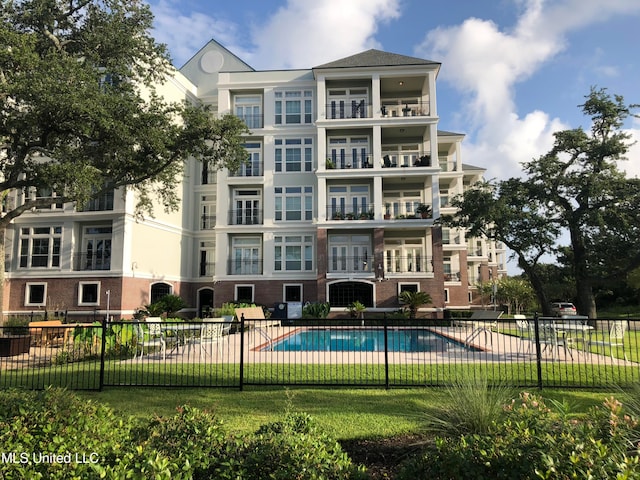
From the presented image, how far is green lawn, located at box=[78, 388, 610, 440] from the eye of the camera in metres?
5.68

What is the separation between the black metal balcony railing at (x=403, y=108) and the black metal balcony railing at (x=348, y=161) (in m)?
3.53

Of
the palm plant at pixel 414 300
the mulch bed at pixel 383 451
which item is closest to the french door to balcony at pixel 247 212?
the palm plant at pixel 414 300

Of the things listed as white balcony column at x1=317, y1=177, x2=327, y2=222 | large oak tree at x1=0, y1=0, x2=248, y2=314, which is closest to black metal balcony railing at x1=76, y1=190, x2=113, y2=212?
large oak tree at x1=0, y1=0, x2=248, y2=314

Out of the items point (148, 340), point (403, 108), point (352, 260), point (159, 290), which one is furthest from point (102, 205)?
point (403, 108)

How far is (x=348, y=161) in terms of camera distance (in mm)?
29766

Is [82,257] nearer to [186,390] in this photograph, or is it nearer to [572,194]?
[186,390]

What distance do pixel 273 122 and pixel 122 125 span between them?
1619cm

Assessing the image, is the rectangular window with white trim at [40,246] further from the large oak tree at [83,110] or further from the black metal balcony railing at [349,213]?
the black metal balcony railing at [349,213]

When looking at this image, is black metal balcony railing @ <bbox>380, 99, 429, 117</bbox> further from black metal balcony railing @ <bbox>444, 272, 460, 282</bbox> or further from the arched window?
the arched window

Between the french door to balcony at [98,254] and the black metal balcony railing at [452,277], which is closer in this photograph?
the french door to balcony at [98,254]

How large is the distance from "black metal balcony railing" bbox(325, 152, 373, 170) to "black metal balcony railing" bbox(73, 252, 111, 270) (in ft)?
49.5

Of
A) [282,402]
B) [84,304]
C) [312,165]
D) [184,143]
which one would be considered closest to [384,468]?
[282,402]

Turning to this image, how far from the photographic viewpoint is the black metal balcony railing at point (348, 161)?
2911 cm

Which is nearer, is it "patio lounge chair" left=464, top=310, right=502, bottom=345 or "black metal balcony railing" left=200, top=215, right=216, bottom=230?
"patio lounge chair" left=464, top=310, right=502, bottom=345
